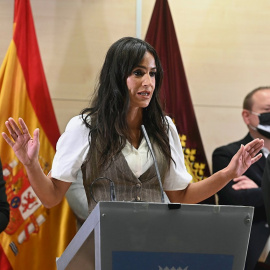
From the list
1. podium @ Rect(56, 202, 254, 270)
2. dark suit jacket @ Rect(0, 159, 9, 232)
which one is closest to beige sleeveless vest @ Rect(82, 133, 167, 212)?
podium @ Rect(56, 202, 254, 270)

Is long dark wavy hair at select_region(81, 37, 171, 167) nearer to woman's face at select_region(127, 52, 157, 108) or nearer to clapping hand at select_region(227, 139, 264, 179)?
woman's face at select_region(127, 52, 157, 108)

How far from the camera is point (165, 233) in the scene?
2.08 m

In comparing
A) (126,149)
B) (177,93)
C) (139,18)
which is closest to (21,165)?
(177,93)

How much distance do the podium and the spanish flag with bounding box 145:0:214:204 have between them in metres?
2.70

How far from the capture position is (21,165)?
4398 millimetres

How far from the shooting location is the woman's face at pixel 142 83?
9.58ft

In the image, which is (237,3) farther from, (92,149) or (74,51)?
(92,149)

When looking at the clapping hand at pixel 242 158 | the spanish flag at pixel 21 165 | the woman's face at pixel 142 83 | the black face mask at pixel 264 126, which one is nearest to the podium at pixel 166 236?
the clapping hand at pixel 242 158

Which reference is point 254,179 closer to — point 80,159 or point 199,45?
point 199,45

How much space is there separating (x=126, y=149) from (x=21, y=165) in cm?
165

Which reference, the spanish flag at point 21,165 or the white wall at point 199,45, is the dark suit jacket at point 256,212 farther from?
the spanish flag at point 21,165

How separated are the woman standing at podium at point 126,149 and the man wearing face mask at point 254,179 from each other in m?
1.40

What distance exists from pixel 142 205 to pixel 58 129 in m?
2.69

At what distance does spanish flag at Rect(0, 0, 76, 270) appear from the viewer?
14.3 feet
